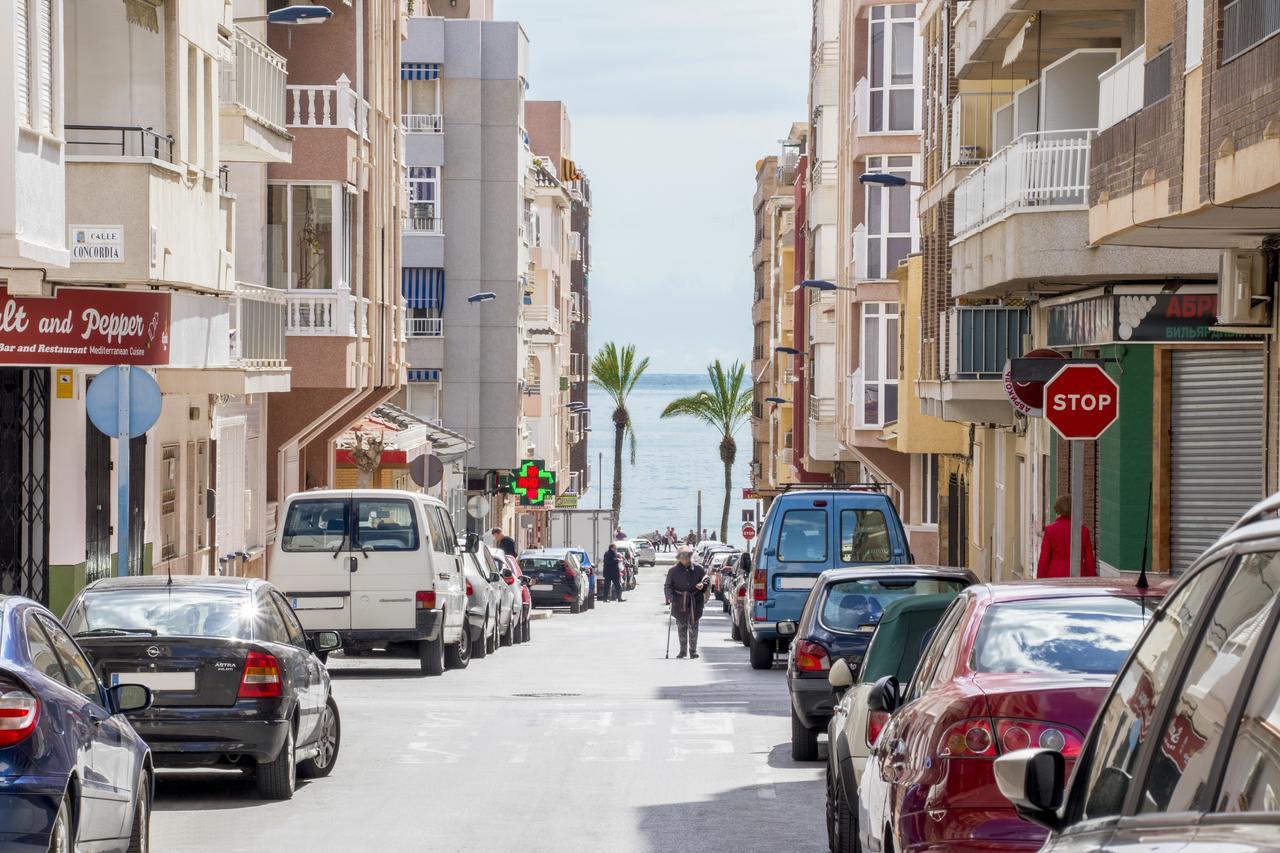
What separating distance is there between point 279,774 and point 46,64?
697cm

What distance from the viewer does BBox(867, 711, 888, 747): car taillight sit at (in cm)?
1062

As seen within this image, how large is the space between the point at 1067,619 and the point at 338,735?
772 centimetres

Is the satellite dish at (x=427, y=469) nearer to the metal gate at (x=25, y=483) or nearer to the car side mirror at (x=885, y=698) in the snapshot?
the metal gate at (x=25, y=483)

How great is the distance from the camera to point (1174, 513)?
79.2 feet

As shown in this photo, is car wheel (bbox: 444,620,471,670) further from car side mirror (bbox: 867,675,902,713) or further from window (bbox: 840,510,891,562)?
car side mirror (bbox: 867,675,902,713)

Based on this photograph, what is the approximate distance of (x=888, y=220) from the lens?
49562 mm

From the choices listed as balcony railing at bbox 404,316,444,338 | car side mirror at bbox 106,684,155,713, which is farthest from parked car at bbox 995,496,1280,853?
balcony railing at bbox 404,316,444,338

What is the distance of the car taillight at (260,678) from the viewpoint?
1327cm

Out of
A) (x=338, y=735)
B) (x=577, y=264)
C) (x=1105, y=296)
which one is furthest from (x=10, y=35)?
(x=577, y=264)

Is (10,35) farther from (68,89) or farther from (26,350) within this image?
(68,89)

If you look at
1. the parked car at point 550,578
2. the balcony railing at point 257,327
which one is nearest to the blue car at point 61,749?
the balcony railing at point 257,327

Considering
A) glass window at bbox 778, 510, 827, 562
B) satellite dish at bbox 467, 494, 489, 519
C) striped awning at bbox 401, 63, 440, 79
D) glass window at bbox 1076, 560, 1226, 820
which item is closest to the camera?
glass window at bbox 1076, 560, 1226, 820

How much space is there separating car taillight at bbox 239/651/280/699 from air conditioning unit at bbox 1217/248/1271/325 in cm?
902

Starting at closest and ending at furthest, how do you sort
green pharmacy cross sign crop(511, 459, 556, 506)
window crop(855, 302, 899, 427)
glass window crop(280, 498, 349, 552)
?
glass window crop(280, 498, 349, 552) < window crop(855, 302, 899, 427) < green pharmacy cross sign crop(511, 459, 556, 506)
